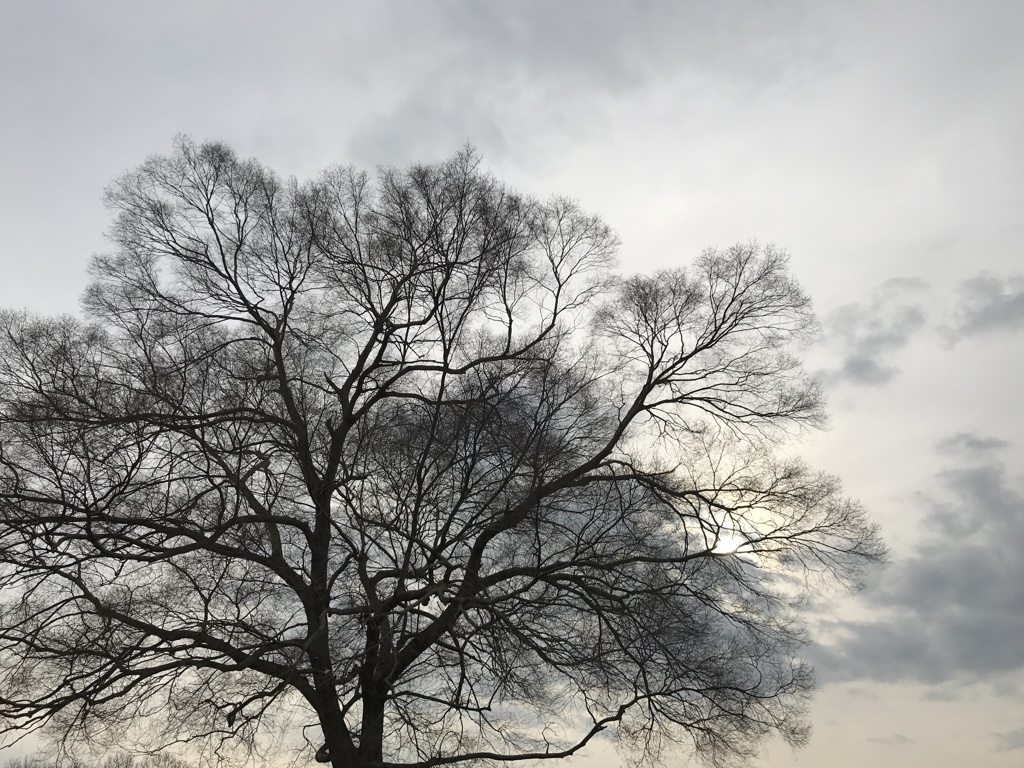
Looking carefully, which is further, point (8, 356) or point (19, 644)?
point (8, 356)

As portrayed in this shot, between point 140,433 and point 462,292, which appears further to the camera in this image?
point 462,292

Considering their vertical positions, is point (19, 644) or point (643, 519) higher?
point (643, 519)

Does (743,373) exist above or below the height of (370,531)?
above

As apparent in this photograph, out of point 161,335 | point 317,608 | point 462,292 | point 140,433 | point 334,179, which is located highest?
point 334,179

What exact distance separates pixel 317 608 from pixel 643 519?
18.0 ft

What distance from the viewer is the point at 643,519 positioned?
1496 centimetres

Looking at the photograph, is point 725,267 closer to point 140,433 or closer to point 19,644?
point 140,433

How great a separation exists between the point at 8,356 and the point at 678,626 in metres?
10.7

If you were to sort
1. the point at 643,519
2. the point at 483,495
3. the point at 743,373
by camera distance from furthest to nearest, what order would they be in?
the point at 743,373 < the point at 643,519 < the point at 483,495

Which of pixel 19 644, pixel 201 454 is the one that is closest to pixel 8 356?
pixel 201 454

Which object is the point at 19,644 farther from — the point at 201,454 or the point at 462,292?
the point at 462,292

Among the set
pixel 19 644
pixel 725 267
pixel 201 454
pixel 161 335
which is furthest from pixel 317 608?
pixel 725 267

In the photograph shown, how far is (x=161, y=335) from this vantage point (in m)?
14.4

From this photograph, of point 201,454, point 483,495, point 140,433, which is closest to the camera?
point 140,433
